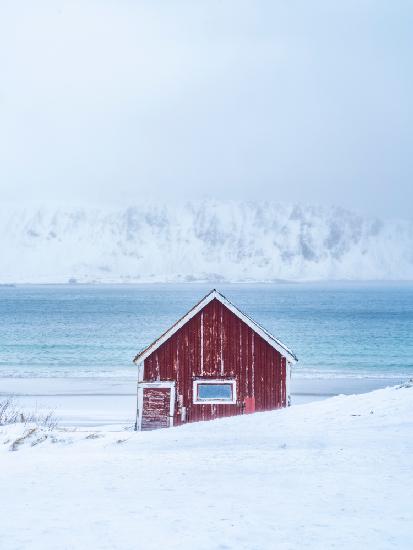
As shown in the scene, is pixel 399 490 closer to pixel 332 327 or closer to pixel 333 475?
pixel 333 475

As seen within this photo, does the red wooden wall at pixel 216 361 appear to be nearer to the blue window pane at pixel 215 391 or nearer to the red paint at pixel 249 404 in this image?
the red paint at pixel 249 404

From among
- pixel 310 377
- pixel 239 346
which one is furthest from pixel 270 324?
pixel 239 346

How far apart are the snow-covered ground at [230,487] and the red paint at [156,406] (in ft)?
30.4

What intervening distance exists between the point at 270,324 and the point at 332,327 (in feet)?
44.8

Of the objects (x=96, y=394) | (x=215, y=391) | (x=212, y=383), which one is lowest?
(x=96, y=394)

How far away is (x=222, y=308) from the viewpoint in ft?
81.1

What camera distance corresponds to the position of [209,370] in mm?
24578

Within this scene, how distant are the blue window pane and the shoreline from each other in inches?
440

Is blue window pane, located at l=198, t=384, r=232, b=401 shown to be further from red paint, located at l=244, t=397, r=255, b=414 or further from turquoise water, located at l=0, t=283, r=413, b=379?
turquoise water, located at l=0, t=283, r=413, b=379

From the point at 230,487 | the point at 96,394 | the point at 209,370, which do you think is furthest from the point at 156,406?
the point at 96,394

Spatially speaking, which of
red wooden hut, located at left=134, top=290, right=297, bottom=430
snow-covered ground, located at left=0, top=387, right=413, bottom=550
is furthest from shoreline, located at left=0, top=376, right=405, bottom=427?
snow-covered ground, located at left=0, top=387, right=413, bottom=550

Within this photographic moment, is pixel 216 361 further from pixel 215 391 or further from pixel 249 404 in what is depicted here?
pixel 249 404

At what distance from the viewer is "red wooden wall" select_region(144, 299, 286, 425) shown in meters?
24.6

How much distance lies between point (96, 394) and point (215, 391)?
978 inches
